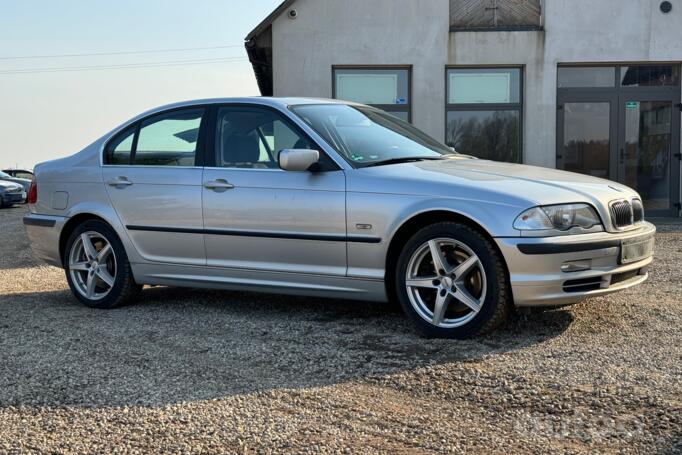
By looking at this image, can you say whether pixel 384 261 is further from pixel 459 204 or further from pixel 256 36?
pixel 256 36

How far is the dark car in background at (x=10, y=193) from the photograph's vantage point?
24.6 metres

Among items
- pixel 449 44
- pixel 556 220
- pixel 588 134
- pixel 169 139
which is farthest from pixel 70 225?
pixel 588 134

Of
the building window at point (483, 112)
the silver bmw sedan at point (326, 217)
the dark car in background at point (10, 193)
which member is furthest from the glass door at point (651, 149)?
the dark car in background at point (10, 193)

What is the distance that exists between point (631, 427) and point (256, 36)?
1165cm

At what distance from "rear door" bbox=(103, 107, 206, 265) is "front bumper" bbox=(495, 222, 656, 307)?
2.39 meters

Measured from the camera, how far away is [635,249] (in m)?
5.01

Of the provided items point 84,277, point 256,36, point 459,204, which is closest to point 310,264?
point 459,204

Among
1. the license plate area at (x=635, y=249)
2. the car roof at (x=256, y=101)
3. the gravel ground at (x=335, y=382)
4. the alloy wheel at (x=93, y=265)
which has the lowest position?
the gravel ground at (x=335, y=382)

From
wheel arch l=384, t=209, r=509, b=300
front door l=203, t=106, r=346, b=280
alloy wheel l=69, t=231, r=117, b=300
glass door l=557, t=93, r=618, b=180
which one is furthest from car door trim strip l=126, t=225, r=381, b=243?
glass door l=557, t=93, r=618, b=180

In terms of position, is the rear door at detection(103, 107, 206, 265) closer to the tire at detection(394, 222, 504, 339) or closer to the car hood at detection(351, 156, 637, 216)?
the car hood at detection(351, 156, 637, 216)

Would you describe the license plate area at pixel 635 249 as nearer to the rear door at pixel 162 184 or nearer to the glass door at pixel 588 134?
the rear door at pixel 162 184

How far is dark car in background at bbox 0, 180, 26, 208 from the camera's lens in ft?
80.6

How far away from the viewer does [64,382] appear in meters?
4.19

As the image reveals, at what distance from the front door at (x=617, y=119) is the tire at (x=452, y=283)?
957cm
